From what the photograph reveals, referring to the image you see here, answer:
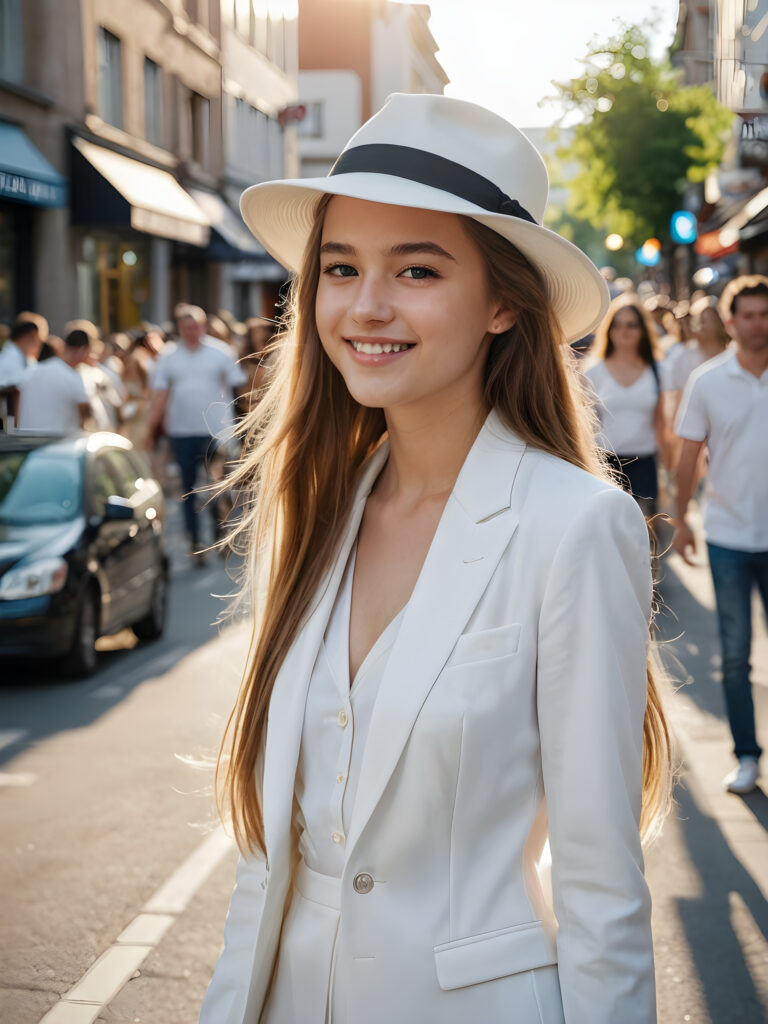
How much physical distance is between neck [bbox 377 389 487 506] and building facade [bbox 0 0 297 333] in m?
18.0

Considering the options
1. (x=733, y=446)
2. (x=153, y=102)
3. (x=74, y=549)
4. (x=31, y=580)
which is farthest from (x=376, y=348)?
(x=153, y=102)

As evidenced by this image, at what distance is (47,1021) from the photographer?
399 centimetres

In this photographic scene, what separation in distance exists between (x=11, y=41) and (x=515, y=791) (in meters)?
21.4

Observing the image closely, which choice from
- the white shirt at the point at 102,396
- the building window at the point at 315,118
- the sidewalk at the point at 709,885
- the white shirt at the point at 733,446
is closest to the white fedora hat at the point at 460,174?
the sidewalk at the point at 709,885

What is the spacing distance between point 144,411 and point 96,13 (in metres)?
10.7

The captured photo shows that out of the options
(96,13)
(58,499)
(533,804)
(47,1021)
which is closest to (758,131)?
(58,499)

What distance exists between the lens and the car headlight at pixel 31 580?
27.1 feet

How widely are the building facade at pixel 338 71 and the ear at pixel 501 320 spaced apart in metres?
54.9

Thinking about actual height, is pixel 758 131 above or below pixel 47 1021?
above

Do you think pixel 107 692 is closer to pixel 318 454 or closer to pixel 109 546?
pixel 109 546

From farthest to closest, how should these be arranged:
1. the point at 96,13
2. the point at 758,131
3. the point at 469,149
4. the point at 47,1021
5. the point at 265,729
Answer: the point at 96,13, the point at 758,131, the point at 47,1021, the point at 265,729, the point at 469,149

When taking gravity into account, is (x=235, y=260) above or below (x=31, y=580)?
above

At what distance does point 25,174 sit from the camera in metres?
20.0

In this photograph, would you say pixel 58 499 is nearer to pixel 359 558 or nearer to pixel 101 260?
pixel 359 558
